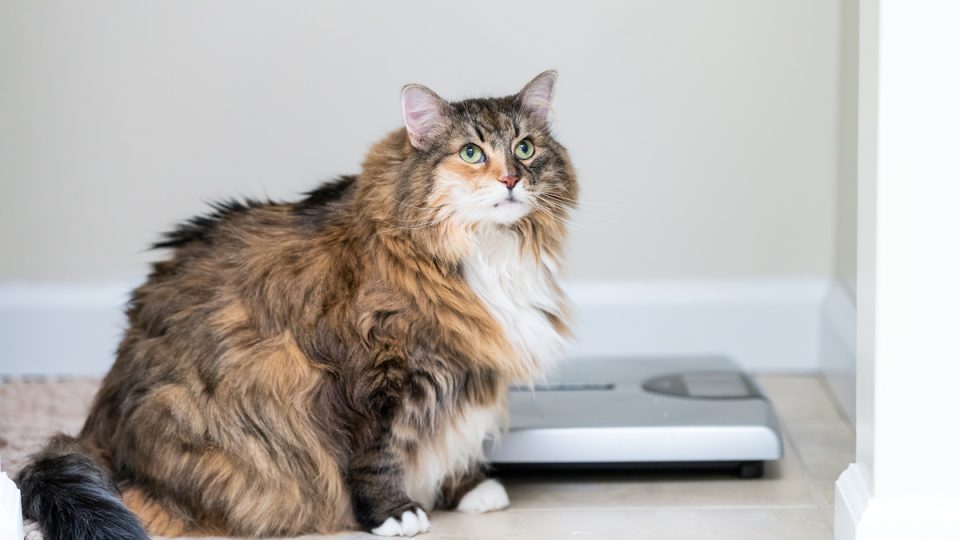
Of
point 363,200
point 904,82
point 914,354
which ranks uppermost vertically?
point 904,82

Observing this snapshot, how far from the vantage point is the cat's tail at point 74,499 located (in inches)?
69.6

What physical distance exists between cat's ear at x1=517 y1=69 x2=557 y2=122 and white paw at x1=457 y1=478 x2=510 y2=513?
0.66 meters

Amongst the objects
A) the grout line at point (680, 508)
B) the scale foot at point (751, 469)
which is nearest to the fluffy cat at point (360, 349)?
the grout line at point (680, 508)

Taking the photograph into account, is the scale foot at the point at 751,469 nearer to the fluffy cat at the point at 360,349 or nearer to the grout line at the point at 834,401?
the grout line at the point at 834,401

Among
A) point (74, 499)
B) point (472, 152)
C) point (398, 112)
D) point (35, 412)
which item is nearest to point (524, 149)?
point (472, 152)

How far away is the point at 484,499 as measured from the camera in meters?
2.19

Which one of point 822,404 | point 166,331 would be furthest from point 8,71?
point 822,404

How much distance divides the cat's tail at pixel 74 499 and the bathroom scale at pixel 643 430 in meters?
0.73

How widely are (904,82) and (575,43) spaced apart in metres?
1.45

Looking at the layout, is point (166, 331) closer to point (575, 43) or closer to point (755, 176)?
point (575, 43)

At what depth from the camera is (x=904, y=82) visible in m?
1.62

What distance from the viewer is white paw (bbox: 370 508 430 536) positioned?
2.01 metres

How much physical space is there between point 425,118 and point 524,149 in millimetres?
169

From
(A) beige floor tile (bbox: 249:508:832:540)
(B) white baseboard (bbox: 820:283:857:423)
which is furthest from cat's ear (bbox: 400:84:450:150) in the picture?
(B) white baseboard (bbox: 820:283:857:423)
